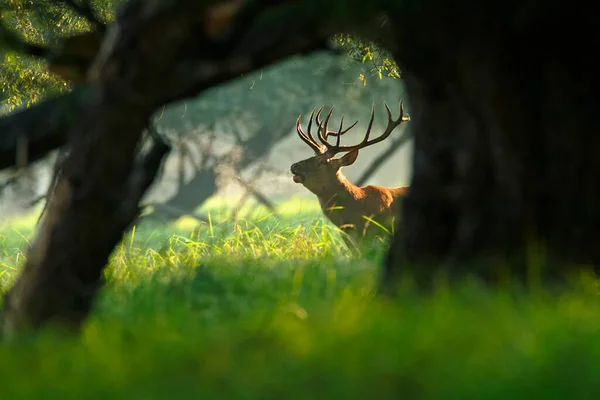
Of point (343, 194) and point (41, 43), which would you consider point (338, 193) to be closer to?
point (343, 194)

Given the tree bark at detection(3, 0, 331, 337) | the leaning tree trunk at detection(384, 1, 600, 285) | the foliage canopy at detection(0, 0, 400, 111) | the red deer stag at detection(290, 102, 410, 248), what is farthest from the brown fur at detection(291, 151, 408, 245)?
the tree bark at detection(3, 0, 331, 337)

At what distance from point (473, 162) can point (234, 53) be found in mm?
1154

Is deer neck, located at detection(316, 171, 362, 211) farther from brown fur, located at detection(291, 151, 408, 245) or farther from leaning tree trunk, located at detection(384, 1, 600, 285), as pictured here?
leaning tree trunk, located at detection(384, 1, 600, 285)

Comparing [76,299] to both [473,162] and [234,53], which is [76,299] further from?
[473,162]

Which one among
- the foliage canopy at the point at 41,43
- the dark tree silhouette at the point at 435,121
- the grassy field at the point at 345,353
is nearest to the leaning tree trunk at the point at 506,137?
the dark tree silhouette at the point at 435,121

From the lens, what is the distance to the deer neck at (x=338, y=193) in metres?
11.6

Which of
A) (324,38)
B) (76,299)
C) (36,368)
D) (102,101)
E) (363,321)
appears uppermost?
(324,38)

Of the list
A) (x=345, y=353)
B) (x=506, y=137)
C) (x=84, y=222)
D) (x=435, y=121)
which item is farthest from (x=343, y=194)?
(x=345, y=353)

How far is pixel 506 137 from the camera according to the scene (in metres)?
4.41

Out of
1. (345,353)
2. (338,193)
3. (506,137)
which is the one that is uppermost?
(338,193)

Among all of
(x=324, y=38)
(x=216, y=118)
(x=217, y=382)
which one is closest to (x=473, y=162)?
(x=324, y=38)

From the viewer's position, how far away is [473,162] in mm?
4492

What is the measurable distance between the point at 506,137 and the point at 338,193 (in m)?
7.27

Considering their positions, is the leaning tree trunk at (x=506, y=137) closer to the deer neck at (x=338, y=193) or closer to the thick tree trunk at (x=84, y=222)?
the thick tree trunk at (x=84, y=222)
